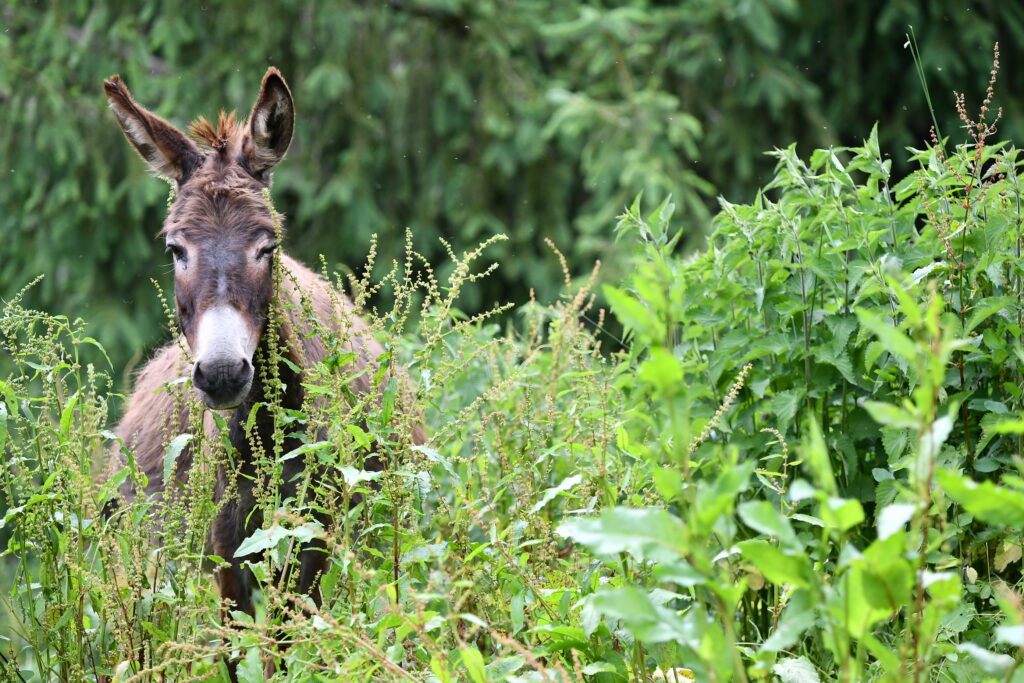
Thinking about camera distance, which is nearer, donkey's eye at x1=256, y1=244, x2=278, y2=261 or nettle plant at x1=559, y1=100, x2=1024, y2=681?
nettle plant at x1=559, y1=100, x2=1024, y2=681

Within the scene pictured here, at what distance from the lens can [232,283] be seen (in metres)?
3.46

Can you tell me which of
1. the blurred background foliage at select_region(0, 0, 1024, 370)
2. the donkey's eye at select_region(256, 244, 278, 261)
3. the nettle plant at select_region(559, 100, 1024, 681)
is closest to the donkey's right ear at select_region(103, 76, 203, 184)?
the donkey's eye at select_region(256, 244, 278, 261)

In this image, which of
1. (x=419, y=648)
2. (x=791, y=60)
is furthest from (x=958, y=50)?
(x=419, y=648)

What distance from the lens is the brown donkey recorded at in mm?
3275

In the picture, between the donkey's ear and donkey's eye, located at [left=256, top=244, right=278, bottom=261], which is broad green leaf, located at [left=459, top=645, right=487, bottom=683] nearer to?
donkey's eye, located at [left=256, top=244, right=278, bottom=261]

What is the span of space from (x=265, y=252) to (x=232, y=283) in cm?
21

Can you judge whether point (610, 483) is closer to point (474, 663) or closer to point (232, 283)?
point (474, 663)

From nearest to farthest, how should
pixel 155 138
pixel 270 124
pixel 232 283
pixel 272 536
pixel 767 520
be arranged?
pixel 767 520
pixel 272 536
pixel 232 283
pixel 155 138
pixel 270 124

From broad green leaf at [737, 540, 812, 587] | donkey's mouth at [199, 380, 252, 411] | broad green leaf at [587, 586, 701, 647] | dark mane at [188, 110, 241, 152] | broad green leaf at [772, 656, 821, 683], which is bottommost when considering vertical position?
broad green leaf at [772, 656, 821, 683]

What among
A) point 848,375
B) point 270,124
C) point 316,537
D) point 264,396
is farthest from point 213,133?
point 848,375

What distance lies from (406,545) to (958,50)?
22.5 ft

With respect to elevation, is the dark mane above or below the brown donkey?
above

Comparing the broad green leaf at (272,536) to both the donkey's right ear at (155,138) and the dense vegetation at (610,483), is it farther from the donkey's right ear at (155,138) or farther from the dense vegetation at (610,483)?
the donkey's right ear at (155,138)

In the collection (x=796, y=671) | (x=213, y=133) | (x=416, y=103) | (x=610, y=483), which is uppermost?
(x=213, y=133)
